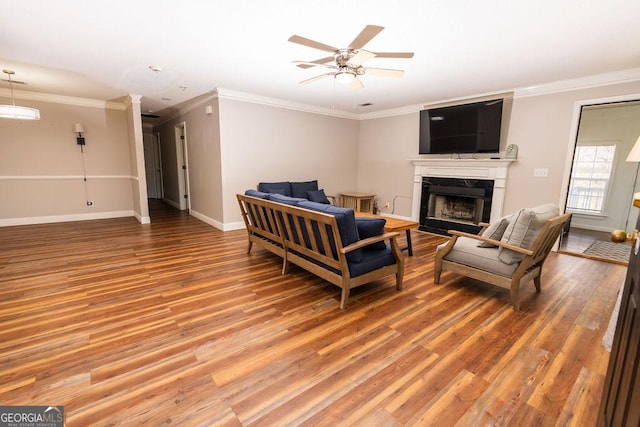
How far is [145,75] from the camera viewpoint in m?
4.09

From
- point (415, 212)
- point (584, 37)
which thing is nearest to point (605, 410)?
point (584, 37)

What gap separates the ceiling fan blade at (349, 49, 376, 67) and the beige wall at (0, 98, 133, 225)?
5.84 meters

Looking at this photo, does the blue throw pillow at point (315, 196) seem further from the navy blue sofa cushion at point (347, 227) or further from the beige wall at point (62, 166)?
the beige wall at point (62, 166)

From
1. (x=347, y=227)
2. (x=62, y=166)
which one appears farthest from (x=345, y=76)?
(x=62, y=166)

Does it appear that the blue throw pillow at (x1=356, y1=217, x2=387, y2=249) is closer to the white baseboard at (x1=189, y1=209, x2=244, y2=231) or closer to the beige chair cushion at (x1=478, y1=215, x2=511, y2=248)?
the beige chair cushion at (x1=478, y1=215, x2=511, y2=248)

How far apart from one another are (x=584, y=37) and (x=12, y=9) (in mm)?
4928

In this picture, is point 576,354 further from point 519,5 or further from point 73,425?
point 73,425

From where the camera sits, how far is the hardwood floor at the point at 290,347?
1516mm

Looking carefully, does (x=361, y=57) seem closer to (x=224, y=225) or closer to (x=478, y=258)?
(x=478, y=258)

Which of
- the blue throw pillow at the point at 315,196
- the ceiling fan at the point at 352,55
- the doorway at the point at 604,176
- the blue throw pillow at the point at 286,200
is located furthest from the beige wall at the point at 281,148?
the doorway at the point at 604,176

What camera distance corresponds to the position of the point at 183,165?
23.2ft

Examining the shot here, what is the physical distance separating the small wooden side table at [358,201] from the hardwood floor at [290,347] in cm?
312

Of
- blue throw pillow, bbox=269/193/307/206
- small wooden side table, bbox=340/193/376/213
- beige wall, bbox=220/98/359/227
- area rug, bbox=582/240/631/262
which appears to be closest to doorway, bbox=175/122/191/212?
beige wall, bbox=220/98/359/227

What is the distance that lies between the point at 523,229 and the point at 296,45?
278cm
